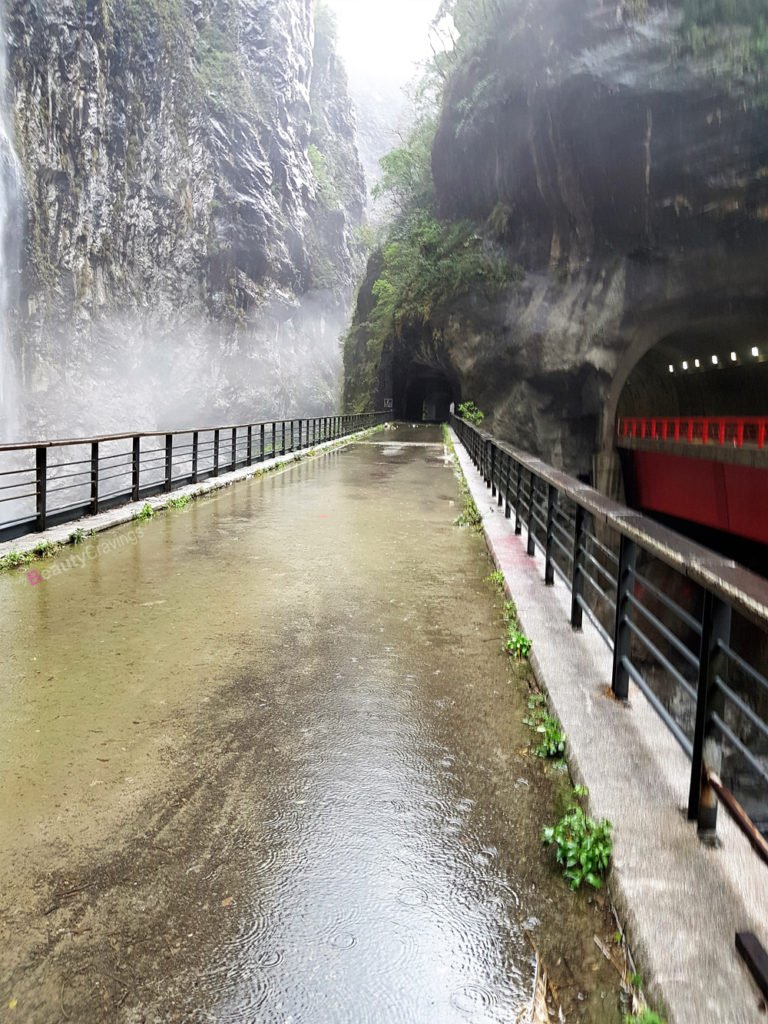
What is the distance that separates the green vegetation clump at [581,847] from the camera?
8.42 feet

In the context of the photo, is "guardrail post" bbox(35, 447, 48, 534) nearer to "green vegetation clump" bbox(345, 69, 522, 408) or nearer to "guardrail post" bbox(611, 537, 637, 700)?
"guardrail post" bbox(611, 537, 637, 700)

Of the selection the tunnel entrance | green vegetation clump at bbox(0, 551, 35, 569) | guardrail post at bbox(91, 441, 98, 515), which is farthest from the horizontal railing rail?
green vegetation clump at bbox(0, 551, 35, 569)

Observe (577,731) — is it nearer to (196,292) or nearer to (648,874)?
(648,874)

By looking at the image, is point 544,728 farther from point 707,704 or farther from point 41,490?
point 41,490

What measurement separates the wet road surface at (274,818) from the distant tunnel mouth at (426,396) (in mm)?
48321

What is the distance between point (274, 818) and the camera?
9.67 feet

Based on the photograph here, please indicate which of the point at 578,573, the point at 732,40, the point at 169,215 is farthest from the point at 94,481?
the point at 169,215

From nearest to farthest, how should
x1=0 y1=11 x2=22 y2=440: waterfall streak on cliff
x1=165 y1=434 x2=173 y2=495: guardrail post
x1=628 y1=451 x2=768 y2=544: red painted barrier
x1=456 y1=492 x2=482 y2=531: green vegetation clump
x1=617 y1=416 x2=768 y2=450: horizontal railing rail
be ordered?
x1=456 y1=492 x2=482 y2=531: green vegetation clump → x1=165 y1=434 x2=173 y2=495: guardrail post → x1=617 y1=416 x2=768 y2=450: horizontal railing rail → x1=628 y1=451 x2=768 y2=544: red painted barrier → x1=0 y1=11 x2=22 y2=440: waterfall streak on cliff

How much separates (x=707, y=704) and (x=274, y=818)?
169 centimetres

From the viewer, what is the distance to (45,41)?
153ft

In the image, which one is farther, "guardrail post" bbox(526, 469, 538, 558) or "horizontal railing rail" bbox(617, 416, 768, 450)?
"horizontal railing rail" bbox(617, 416, 768, 450)

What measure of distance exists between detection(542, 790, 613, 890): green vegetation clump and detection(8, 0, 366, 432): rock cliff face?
175ft

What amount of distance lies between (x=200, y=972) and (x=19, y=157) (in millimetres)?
53677

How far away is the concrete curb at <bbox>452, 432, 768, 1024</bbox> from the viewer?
6.51ft
